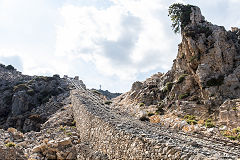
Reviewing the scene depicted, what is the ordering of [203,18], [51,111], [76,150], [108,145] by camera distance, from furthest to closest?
[51,111] < [203,18] < [76,150] < [108,145]

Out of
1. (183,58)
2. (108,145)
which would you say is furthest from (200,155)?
(183,58)

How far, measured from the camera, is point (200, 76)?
1185 inches

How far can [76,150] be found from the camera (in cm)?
1570

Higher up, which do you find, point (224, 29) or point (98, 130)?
point (224, 29)

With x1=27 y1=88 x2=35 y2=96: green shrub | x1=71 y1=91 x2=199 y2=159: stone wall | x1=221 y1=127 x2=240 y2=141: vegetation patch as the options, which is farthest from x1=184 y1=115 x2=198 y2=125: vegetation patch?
x1=27 y1=88 x2=35 y2=96: green shrub

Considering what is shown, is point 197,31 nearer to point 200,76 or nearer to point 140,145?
point 200,76

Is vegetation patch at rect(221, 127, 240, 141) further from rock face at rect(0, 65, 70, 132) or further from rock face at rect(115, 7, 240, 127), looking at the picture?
rock face at rect(0, 65, 70, 132)

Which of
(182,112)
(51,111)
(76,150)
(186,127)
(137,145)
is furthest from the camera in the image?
(51,111)

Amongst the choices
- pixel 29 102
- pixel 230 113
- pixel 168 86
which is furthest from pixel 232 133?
pixel 29 102

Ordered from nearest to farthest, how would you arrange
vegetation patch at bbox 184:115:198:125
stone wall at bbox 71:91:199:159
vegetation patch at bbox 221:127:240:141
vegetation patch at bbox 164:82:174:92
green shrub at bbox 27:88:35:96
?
1. stone wall at bbox 71:91:199:159
2. vegetation patch at bbox 221:127:240:141
3. vegetation patch at bbox 184:115:198:125
4. vegetation patch at bbox 164:82:174:92
5. green shrub at bbox 27:88:35:96

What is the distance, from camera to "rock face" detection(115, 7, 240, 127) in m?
27.0

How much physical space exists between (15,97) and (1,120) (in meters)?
6.88

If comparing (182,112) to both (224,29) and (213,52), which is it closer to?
(213,52)

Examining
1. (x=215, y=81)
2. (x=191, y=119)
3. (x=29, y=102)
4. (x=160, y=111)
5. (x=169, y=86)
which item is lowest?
(x=191, y=119)
